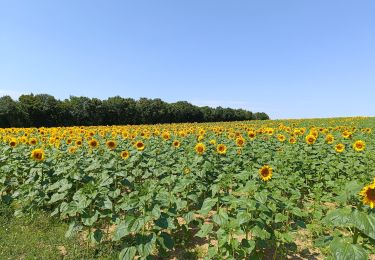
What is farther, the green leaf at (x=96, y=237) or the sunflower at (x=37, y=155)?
the sunflower at (x=37, y=155)

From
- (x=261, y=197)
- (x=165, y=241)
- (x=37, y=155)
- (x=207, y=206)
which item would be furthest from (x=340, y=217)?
(x=37, y=155)

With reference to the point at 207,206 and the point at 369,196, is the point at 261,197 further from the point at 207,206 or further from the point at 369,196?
the point at 369,196

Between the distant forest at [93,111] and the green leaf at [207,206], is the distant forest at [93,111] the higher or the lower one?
the higher one

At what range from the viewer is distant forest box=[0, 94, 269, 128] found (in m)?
41.3

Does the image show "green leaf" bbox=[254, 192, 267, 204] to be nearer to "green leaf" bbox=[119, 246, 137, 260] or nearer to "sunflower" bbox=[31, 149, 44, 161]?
"green leaf" bbox=[119, 246, 137, 260]

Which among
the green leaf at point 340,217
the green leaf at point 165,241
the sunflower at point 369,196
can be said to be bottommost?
the green leaf at point 165,241

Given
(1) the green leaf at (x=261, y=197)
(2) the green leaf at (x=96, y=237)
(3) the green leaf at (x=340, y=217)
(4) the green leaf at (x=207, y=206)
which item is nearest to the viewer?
(3) the green leaf at (x=340, y=217)

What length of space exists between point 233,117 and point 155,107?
23.3 m

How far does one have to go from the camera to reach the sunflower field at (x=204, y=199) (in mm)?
4398

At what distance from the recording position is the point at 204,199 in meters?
7.05

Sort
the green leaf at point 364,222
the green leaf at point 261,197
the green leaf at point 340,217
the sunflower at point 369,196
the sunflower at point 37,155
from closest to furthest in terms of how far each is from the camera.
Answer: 1. the green leaf at point 364,222
2. the sunflower at point 369,196
3. the green leaf at point 340,217
4. the green leaf at point 261,197
5. the sunflower at point 37,155

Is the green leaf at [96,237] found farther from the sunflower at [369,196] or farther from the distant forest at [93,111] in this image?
the distant forest at [93,111]

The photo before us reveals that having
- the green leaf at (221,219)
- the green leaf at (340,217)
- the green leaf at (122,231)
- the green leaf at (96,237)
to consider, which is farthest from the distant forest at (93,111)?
the green leaf at (340,217)

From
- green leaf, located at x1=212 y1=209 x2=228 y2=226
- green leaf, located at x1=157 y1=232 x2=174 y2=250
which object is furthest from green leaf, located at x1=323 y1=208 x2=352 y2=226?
green leaf, located at x1=157 y1=232 x2=174 y2=250
